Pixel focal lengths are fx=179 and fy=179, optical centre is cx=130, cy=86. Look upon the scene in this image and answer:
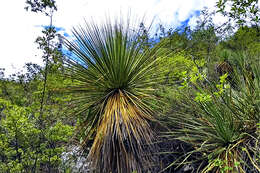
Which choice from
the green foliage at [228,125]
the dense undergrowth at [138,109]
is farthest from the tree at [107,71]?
the green foliage at [228,125]

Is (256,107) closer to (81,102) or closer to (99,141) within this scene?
(99,141)

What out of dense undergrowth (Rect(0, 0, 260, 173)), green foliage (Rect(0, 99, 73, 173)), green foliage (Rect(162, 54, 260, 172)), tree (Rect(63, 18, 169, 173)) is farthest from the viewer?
green foliage (Rect(0, 99, 73, 173))

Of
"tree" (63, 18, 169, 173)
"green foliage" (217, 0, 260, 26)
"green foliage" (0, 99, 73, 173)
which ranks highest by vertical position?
"green foliage" (217, 0, 260, 26)

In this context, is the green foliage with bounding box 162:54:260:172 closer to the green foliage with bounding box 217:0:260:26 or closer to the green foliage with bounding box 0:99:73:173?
the green foliage with bounding box 217:0:260:26

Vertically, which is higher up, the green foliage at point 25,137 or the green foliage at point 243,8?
the green foliage at point 243,8

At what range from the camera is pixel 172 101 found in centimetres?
309

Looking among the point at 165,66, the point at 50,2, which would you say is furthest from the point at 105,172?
the point at 50,2

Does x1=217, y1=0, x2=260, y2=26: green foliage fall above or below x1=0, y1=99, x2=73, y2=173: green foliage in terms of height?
above

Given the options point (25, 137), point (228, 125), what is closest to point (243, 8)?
point (228, 125)

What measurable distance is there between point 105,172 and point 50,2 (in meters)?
3.43

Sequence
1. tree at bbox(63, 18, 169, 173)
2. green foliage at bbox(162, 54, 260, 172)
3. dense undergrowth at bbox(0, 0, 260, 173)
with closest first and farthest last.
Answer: green foliage at bbox(162, 54, 260, 172) < dense undergrowth at bbox(0, 0, 260, 173) < tree at bbox(63, 18, 169, 173)

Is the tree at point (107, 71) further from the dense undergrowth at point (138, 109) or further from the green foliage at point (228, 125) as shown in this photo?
the green foliage at point (228, 125)

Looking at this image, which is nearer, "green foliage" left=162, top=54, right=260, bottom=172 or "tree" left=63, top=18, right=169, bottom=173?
"green foliage" left=162, top=54, right=260, bottom=172

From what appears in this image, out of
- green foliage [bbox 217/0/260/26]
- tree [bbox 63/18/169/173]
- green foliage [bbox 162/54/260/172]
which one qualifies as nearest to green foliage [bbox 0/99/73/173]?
tree [bbox 63/18/169/173]
